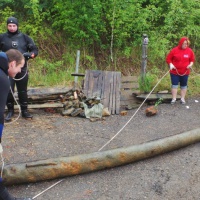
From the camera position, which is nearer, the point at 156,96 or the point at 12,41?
the point at 12,41

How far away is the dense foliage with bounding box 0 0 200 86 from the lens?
9.52 meters

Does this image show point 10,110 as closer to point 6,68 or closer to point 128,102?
point 128,102

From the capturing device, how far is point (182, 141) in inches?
215

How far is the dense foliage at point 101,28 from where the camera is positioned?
31.2 feet

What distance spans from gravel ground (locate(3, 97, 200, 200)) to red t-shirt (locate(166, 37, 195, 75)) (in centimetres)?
96

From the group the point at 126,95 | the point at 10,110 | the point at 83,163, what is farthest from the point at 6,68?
the point at 126,95

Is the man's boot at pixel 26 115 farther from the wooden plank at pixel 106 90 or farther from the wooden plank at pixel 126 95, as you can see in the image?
the wooden plank at pixel 126 95

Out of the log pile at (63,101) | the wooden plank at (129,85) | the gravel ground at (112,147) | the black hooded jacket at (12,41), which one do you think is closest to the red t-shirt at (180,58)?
the gravel ground at (112,147)

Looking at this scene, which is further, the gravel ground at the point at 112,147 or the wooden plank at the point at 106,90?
the wooden plank at the point at 106,90

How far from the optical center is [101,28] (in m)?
9.97

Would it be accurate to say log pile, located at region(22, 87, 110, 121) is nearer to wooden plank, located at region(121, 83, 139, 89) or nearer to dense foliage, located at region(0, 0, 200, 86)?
wooden plank, located at region(121, 83, 139, 89)

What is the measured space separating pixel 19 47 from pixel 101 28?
4.47 metres

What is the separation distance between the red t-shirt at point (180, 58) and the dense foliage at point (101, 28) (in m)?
2.22

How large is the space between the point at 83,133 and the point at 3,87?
3.02m
